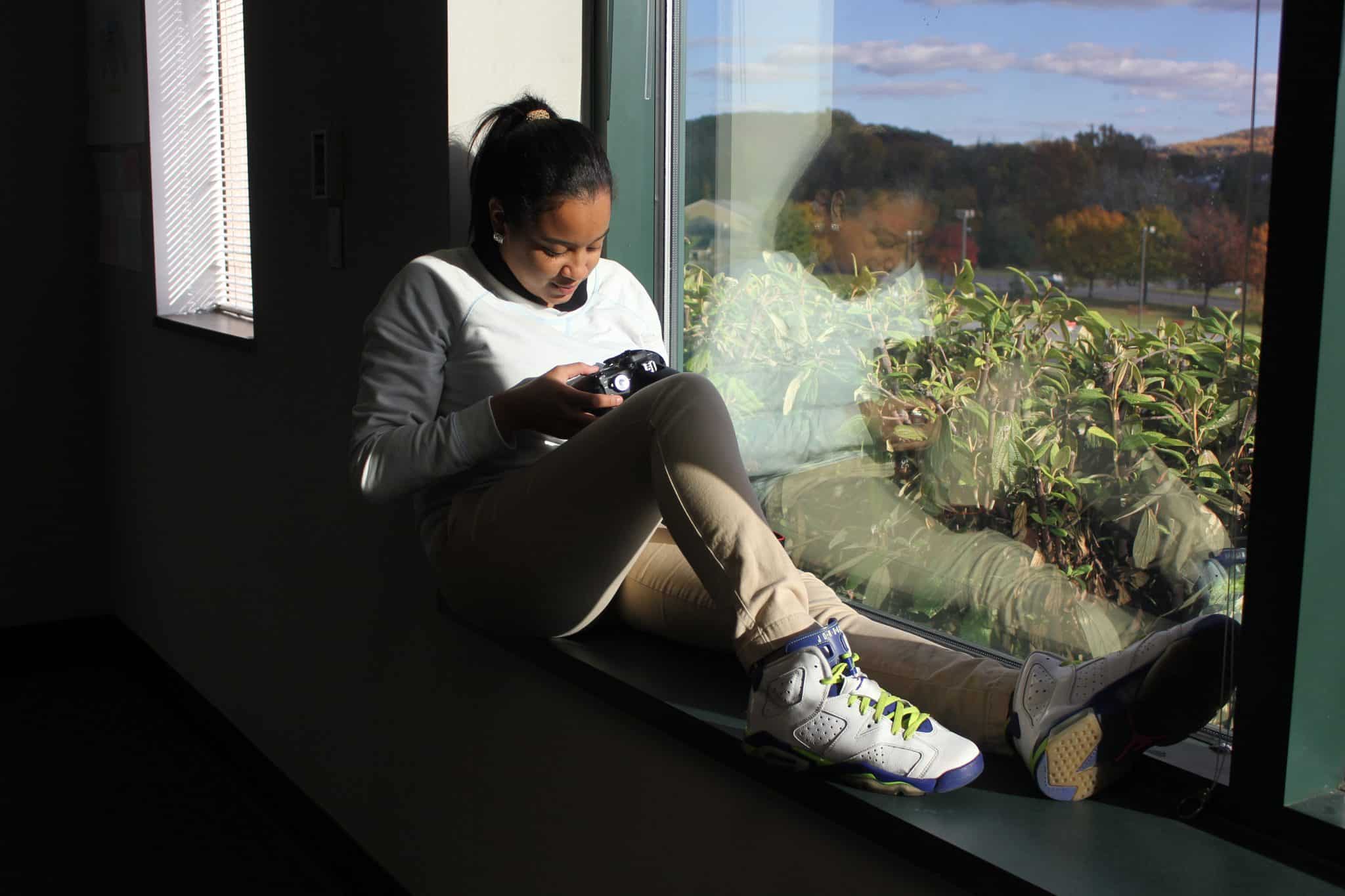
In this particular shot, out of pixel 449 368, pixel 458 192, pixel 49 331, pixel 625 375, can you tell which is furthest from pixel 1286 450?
pixel 49 331

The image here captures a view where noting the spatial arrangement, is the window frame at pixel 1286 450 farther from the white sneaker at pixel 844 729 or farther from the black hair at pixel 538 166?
the black hair at pixel 538 166

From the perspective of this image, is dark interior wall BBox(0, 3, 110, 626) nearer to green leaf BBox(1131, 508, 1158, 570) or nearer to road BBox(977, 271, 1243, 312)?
road BBox(977, 271, 1243, 312)

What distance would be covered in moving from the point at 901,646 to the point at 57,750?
2.29 m

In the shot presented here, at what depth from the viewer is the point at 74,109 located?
3275mm

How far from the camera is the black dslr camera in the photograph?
1.49m

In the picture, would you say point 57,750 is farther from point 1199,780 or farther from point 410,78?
point 1199,780

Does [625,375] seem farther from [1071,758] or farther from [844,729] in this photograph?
[1071,758]

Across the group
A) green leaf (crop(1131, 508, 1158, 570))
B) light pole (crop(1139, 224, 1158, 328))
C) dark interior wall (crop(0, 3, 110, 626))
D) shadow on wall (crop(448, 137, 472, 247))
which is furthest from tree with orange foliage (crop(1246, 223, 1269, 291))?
dark interior wall (crop(0, 3, 110, 626))

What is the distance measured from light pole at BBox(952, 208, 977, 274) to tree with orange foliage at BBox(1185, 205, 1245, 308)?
273 millimetres

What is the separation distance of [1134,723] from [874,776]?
0.24 metres

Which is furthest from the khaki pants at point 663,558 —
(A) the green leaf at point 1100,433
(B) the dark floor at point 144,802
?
(B) the dark floor at point 144,802

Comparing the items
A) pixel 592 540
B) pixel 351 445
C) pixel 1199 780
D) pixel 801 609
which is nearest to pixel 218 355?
pixel 351 445

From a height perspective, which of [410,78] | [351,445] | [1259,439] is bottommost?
[351,445]

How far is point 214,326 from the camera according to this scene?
2723 millimetres
